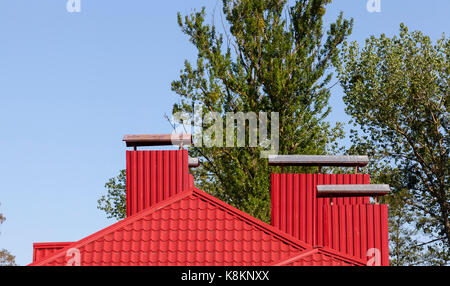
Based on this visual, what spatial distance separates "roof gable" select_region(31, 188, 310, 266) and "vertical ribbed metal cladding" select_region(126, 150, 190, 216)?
3759 millimetres

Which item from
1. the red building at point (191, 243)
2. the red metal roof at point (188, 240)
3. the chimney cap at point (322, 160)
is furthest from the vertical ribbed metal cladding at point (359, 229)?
the red metal roof at point (188, 240)

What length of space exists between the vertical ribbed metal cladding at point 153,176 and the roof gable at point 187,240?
3759 mm

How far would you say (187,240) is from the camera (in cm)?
1368

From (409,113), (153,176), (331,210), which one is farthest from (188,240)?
(409,113)

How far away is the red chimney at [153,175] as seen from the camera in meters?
17.8

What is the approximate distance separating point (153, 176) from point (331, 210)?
186 inches

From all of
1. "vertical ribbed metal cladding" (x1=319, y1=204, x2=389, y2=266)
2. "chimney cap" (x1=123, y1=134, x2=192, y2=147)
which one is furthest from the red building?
"chimney cap" (x1=123, y1=134, x2=192, y2=147)

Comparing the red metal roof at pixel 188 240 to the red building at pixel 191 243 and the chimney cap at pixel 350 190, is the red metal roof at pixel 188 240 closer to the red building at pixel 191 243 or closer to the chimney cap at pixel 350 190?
the red building at pixel 191 243

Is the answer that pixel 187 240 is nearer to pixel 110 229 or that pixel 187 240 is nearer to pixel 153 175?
pixel 110 229

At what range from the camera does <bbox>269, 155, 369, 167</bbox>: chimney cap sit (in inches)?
739
